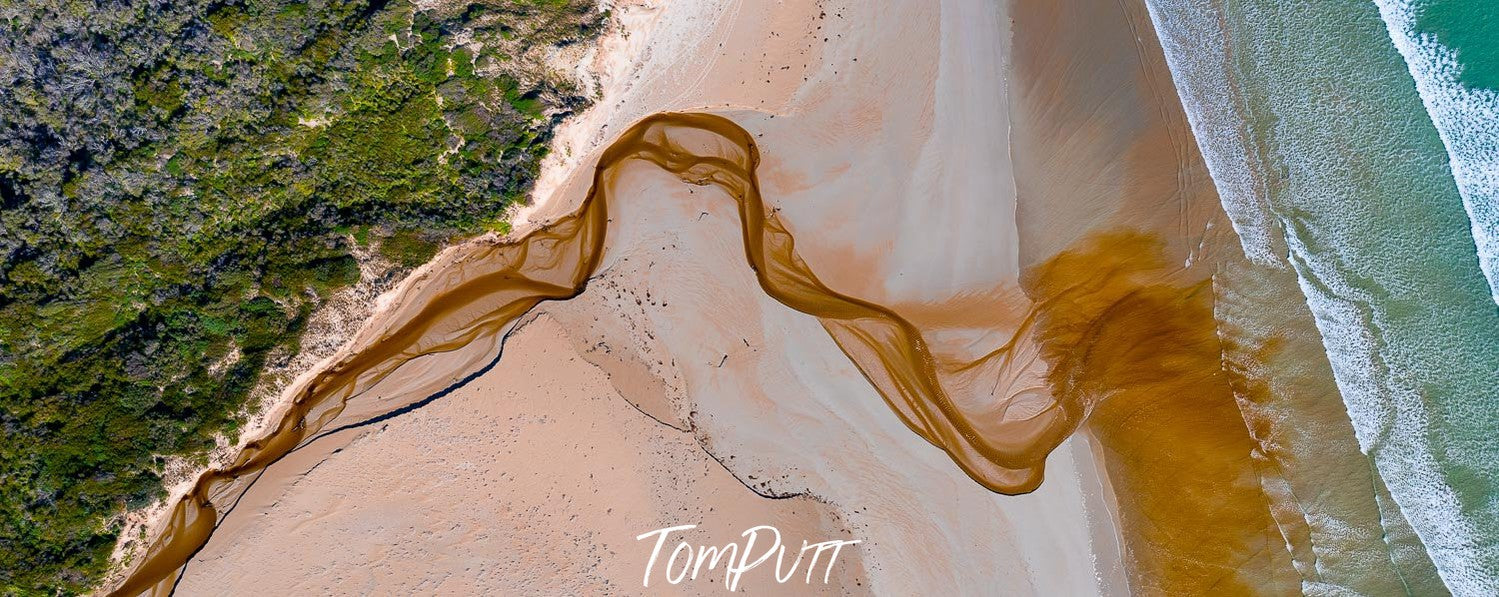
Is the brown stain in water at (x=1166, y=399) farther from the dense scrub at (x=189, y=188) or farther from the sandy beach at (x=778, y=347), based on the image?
the dense scrub at (x=189, y=188)

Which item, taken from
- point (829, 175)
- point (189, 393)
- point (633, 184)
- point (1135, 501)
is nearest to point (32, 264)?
point (189, 393)

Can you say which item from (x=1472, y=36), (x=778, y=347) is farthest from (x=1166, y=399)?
(x=1472, y=36)

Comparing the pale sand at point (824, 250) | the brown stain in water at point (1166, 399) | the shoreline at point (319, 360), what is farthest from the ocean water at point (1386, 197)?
the shoreline at point (319, 360)

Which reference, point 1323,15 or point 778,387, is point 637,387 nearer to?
point 778,387

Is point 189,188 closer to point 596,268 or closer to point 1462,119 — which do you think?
point 596,268

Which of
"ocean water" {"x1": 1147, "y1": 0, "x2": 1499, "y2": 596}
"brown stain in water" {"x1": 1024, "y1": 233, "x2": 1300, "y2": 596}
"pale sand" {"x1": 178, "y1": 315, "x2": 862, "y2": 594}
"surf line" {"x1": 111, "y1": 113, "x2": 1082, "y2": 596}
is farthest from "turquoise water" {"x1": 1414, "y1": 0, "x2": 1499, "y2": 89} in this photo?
"pale sand" {"x1": 178, "y1": 315, "x2": 862, "y2": 594}

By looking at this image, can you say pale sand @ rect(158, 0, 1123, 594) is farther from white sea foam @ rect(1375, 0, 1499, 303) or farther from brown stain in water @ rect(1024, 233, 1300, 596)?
white sea foam @ rect(1375, 0, 1499, 303)
